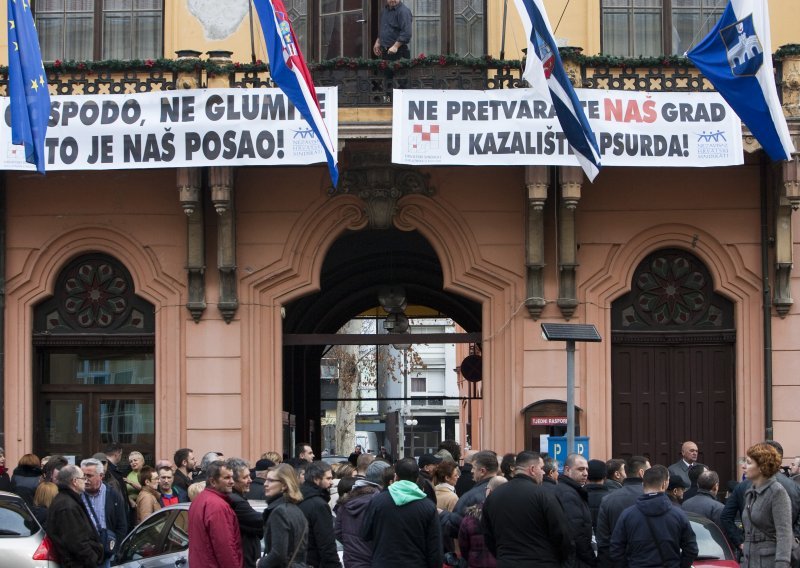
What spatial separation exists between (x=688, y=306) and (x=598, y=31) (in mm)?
3976

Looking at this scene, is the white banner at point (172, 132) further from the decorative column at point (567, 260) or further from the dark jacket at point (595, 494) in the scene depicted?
the dark jacket at point (595, 494)

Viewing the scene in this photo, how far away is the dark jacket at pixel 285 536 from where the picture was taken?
468 inches

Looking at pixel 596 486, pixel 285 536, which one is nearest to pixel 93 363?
pixel 596 486

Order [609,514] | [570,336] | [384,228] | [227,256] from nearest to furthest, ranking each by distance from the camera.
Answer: [609,514] < [570,336] < [227,256] < [384,228]

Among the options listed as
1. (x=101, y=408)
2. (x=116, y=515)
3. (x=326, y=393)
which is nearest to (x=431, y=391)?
(x=326, y=393)

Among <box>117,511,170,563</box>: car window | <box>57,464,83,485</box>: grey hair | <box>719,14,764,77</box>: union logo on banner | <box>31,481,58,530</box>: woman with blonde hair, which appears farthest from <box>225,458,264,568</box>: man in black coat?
<box>719,14,764,77</box>: union logo on banner

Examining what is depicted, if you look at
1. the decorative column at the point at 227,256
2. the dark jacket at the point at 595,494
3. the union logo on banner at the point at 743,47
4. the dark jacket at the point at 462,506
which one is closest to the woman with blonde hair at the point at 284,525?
the dark jacket at the point at 462,506

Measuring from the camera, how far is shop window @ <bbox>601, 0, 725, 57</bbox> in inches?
874

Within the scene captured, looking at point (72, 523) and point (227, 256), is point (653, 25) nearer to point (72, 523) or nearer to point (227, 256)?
point (227, 256)

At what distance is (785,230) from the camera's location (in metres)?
21.2

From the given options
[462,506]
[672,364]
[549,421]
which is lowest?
[462,506]

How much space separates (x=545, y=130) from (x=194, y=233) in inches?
196

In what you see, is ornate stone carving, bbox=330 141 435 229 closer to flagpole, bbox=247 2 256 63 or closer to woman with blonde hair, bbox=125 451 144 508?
flagpole, bbox=247 2 256 63

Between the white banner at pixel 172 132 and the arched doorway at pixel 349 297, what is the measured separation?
4.66 metres
